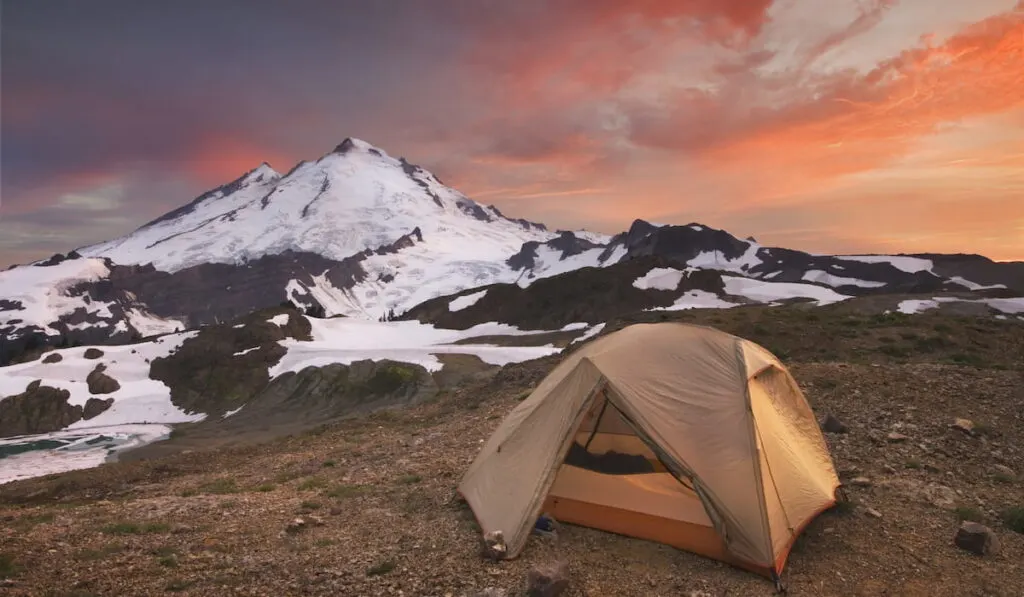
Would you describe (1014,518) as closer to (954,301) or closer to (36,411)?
(954,301)

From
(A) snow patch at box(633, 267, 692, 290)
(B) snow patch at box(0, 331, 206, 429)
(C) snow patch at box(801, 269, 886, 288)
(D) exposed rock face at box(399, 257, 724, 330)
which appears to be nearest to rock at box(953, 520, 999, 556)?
(B) snow patch at box(0, 331, 206, 429)

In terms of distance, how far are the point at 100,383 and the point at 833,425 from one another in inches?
3294

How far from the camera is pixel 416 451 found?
15.8 meters

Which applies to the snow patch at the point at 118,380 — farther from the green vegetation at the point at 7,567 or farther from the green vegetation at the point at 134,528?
the green vegetation at the point at 7,567

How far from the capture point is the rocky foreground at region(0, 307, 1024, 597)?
717 cm

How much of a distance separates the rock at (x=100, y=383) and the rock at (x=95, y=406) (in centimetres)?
166

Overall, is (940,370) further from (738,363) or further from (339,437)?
(339,437)

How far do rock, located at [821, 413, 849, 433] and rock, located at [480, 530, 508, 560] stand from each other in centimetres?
872

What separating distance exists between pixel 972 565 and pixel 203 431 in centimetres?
5752

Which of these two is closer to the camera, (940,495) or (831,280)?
(940,495)

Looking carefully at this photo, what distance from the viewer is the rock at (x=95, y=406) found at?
67.0m

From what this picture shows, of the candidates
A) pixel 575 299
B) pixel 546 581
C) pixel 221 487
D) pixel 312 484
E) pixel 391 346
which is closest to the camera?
pixel 546 581

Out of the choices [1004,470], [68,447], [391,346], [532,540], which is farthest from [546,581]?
[391,346]

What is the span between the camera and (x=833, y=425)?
1275 cm
